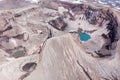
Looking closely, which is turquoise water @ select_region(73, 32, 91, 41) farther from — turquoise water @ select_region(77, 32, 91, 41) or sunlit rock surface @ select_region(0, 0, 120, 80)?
sunlit rock surface @ select_region(0, 0, 120, 80)

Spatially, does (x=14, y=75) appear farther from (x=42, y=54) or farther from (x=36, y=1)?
(x=36, y=1)

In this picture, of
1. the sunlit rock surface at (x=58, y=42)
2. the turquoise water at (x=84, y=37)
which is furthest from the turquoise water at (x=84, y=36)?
the sunlit rock surface at (x=58, y=42)

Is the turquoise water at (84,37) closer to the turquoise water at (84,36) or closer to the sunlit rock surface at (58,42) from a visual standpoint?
the turquoise water at (84,36)

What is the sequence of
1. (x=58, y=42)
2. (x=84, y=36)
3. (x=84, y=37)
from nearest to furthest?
(x=58, y=42)
(x=84, y=37)
(x=84, y=36)

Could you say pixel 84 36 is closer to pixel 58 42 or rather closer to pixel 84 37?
pixel 84 37

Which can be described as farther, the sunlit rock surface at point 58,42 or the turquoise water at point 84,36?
the turquoise water at point 84,36

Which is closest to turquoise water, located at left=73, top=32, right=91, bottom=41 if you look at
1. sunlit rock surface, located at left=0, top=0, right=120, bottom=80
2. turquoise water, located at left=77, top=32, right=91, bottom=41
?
turquoise water, located at left=77, top=32, right=91, bottom=41

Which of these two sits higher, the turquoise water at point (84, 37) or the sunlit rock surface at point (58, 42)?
the sunlit rock surface at point (58, 42)

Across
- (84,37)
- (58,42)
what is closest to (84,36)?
(84,37)
